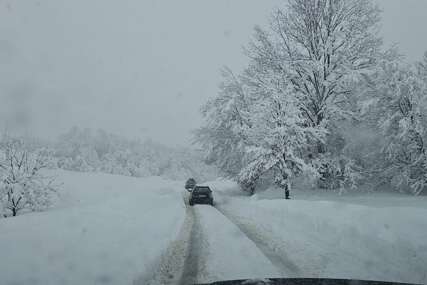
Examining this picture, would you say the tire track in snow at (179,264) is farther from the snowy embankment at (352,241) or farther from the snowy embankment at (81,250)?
the snowy embankment at (352,241)

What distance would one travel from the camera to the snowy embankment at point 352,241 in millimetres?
5844

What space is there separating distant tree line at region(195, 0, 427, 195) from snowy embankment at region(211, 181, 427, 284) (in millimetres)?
6196

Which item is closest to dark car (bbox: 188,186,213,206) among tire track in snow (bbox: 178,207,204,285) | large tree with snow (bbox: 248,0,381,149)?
large tree with snow (bbox: 248,0,381,149)

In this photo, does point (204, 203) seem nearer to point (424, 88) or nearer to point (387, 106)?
point (387, 106)

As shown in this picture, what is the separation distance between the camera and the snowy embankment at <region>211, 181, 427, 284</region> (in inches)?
230

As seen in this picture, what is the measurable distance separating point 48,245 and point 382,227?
7.87 metres

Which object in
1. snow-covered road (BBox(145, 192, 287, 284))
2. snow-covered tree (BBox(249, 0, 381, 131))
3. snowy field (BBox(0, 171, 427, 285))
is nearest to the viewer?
snowy field (BBox(0, 171, 427, 285))

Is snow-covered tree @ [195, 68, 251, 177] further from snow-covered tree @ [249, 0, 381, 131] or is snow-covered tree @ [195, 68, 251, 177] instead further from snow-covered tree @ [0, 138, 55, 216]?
snow-covered tree @ [0, 138, 55, 216]

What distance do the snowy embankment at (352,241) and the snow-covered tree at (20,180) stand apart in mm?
15043

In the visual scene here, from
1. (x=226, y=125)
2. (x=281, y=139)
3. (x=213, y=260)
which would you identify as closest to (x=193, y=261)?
(x=213, y=260)

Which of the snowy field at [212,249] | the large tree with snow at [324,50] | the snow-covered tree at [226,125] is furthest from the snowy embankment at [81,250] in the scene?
the snow-covered tree at [226,125]

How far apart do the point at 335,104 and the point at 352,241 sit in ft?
43.5

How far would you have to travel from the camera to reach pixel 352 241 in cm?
762

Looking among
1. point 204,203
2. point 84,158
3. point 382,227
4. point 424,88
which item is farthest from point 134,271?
point 84,158
